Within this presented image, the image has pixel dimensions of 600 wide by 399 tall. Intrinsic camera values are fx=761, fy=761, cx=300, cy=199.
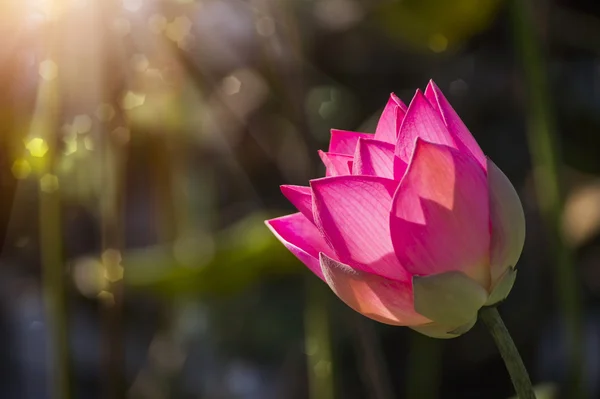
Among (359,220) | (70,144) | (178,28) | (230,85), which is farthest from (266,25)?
(359,220)

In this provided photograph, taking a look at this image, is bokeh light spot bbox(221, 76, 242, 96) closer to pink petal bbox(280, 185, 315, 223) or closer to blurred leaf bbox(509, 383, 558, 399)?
blurred leaf bbox(509, 383, 558, 399)

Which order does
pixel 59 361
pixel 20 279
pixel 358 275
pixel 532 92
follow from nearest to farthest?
pixel 358 275 → pixel 59 361 → pixel 532 92 → pixel 20 279

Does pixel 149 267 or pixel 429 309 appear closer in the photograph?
pixel 429 309

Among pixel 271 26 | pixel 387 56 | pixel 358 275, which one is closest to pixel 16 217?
pixel 271 26

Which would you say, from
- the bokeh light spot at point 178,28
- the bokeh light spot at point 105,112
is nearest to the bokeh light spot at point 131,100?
A: the bokeh light spot at point 105,112

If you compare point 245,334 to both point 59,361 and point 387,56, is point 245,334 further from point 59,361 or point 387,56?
point 59,361

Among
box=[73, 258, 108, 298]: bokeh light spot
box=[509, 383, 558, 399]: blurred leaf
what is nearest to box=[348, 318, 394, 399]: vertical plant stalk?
box=[509, 383, 558, 399]: blurred leaf

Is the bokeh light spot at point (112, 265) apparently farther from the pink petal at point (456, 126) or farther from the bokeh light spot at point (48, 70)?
the pink petal at point (456, 126)
